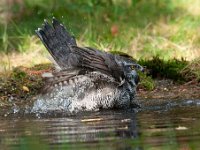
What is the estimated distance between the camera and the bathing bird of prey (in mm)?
9125

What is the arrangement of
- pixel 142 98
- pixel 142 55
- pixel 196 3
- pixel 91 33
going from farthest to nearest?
pixel 196 3, pixel 91 33, pixel 142 55, pixel 142 98

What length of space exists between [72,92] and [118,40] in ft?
13.6

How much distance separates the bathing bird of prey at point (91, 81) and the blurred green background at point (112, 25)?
9.61ft

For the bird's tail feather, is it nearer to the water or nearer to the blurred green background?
the water

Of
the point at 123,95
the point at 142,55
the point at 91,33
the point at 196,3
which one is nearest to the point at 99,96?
the point at 123,95

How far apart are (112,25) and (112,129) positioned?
7096 millimetres

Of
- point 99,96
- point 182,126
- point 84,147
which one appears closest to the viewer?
point 84,147

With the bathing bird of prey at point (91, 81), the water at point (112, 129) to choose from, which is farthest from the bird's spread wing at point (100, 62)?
the water at point (112, 129)

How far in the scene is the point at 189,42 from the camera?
513 inches

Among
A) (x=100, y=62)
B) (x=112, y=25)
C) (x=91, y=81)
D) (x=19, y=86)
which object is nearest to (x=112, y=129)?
(x=100, y=62)

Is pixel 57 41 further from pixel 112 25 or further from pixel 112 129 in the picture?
pixel 112 25

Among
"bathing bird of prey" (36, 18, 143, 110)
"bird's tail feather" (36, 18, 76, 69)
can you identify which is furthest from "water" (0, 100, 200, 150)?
"bird's tail feather" (36, 18, 76, 69)

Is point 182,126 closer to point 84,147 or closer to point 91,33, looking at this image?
point 84,147

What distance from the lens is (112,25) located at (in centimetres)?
1449
